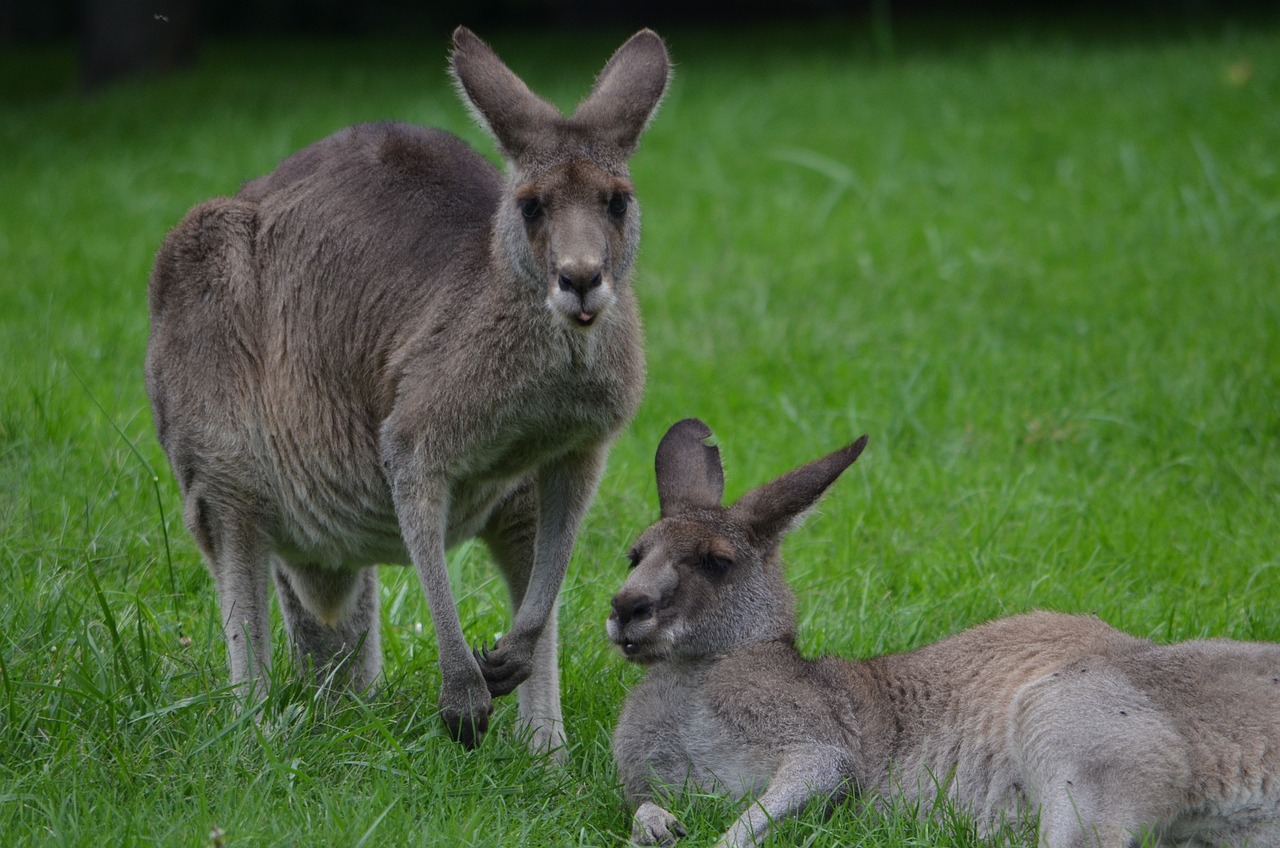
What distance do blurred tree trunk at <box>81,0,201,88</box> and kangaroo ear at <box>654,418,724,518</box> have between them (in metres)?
12.1

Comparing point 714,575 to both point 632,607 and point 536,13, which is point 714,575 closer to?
point 632,607

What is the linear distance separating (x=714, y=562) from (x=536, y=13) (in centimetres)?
1527

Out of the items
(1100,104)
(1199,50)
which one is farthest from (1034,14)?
(1100,104)

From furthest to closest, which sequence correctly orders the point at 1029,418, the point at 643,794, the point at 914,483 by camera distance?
the point at 1029,418 < the point at 914,483 < the point at 643,794

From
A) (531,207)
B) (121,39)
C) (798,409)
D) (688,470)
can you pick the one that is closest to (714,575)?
(688,470)

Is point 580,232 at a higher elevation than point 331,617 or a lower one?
higher

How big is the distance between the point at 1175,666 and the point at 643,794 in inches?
52.4

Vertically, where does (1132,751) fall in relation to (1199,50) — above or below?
below

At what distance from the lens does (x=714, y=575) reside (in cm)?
414

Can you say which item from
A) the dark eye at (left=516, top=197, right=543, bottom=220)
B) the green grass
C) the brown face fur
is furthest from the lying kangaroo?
the dark eye at (left=516, top=197, right=543, bottom=220)

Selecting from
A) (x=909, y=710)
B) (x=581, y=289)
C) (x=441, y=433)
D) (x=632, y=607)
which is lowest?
(x=909, y=710)

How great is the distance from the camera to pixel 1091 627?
411cm

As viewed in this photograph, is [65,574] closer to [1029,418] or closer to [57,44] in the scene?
[1029,418]

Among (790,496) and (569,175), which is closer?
(569,175)
